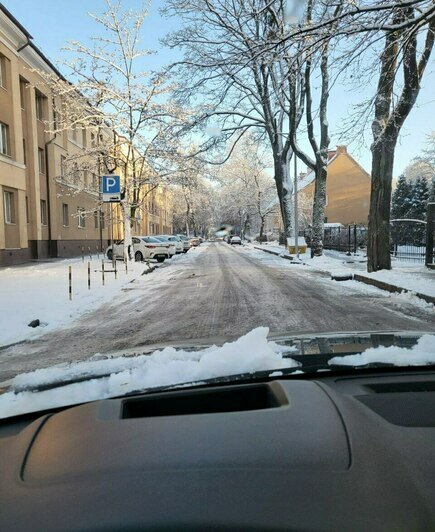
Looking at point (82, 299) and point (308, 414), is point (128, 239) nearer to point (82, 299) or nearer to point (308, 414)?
point (82, 299)

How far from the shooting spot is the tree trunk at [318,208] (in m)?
23.2

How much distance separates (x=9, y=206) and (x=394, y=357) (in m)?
22.2

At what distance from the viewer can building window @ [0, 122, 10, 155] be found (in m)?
20.8

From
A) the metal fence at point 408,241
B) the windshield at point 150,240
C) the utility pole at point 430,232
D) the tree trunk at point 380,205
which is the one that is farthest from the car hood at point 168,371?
the windshield at point 150,240

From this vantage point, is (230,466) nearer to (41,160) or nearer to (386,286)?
(386,286)

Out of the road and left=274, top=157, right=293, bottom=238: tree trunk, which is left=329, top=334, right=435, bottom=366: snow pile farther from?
left=274, top=157, right=293, bottom=238: tree trunk

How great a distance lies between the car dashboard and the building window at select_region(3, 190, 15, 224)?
2135 cm

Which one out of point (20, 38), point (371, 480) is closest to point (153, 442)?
point (371, 480)

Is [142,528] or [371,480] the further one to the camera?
[371,480]

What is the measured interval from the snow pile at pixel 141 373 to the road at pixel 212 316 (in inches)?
37.8

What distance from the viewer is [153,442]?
1525 mm

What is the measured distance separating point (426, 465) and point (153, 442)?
2.81ft

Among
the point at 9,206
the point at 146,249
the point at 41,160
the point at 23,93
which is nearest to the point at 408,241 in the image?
the point at 146,249

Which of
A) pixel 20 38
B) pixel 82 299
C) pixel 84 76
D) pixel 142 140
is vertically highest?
pixel 20 38
